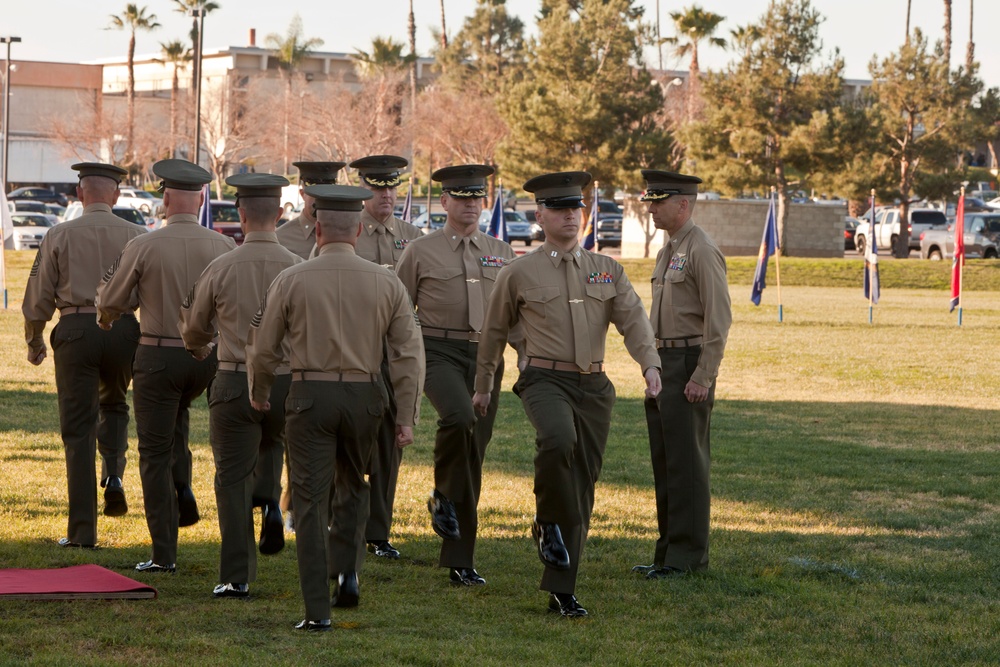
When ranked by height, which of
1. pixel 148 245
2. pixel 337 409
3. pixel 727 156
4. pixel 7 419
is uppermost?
pixel 727 156

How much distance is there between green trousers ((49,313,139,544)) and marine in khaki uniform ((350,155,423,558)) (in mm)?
1510

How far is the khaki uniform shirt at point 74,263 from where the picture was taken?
27.2 ft

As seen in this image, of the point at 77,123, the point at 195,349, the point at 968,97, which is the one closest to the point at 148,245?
the point at 195,349

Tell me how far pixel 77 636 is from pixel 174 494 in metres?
1.64

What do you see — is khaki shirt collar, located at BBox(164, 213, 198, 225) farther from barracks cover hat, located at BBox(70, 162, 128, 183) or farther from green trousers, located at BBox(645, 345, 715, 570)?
green trousers, located at BBox(645, 345, 715, 570)

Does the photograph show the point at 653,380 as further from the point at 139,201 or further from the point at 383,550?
the point at 139,201

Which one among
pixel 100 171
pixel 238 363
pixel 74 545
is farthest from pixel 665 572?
pixel 100 171

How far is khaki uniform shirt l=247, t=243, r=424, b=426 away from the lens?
245 inches

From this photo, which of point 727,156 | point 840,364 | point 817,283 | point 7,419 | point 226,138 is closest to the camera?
point 7,419

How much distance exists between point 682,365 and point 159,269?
9.29 ft

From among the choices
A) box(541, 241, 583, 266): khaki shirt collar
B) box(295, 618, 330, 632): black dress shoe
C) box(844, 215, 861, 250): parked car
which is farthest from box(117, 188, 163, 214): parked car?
box(295, 618, 330, 632): black dress shoe

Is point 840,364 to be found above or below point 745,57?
below

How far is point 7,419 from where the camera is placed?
43.6 feet

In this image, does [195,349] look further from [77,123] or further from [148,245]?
[77,123]
